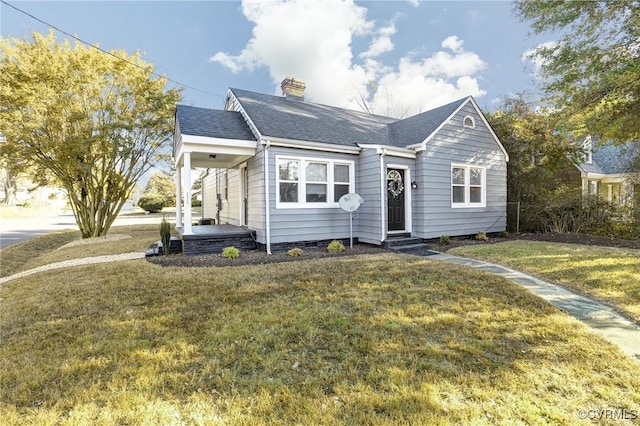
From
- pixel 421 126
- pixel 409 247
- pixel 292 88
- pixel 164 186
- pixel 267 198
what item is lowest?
pixel 409 247

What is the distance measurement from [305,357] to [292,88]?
11.3m

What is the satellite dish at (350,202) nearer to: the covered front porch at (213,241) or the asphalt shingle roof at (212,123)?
the covered front porch at (213,241)

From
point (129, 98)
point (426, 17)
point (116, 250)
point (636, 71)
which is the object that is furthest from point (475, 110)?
point (129, 98)

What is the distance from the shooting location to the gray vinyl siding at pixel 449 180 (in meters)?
9.46

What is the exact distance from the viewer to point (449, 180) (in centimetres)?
998

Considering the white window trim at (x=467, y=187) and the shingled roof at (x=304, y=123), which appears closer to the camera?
the shingled roof at (x=304, y=123)

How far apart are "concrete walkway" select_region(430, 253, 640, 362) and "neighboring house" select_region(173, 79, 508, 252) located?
393 centimetres

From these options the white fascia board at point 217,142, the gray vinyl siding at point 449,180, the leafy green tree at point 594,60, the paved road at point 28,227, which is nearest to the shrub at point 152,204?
the paved road at point 28,227

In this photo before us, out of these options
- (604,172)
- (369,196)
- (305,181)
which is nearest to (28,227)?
(305,181)

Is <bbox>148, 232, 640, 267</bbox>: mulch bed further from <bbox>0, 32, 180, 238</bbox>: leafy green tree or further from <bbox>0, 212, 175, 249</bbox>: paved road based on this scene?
<bbox>0, 212, 175, 249</bbox>: paved road

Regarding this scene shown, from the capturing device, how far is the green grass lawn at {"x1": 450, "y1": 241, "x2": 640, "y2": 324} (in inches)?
182

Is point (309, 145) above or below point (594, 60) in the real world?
below

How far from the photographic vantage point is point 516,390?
238 centimetres

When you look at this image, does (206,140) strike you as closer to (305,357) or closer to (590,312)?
(305,357)
